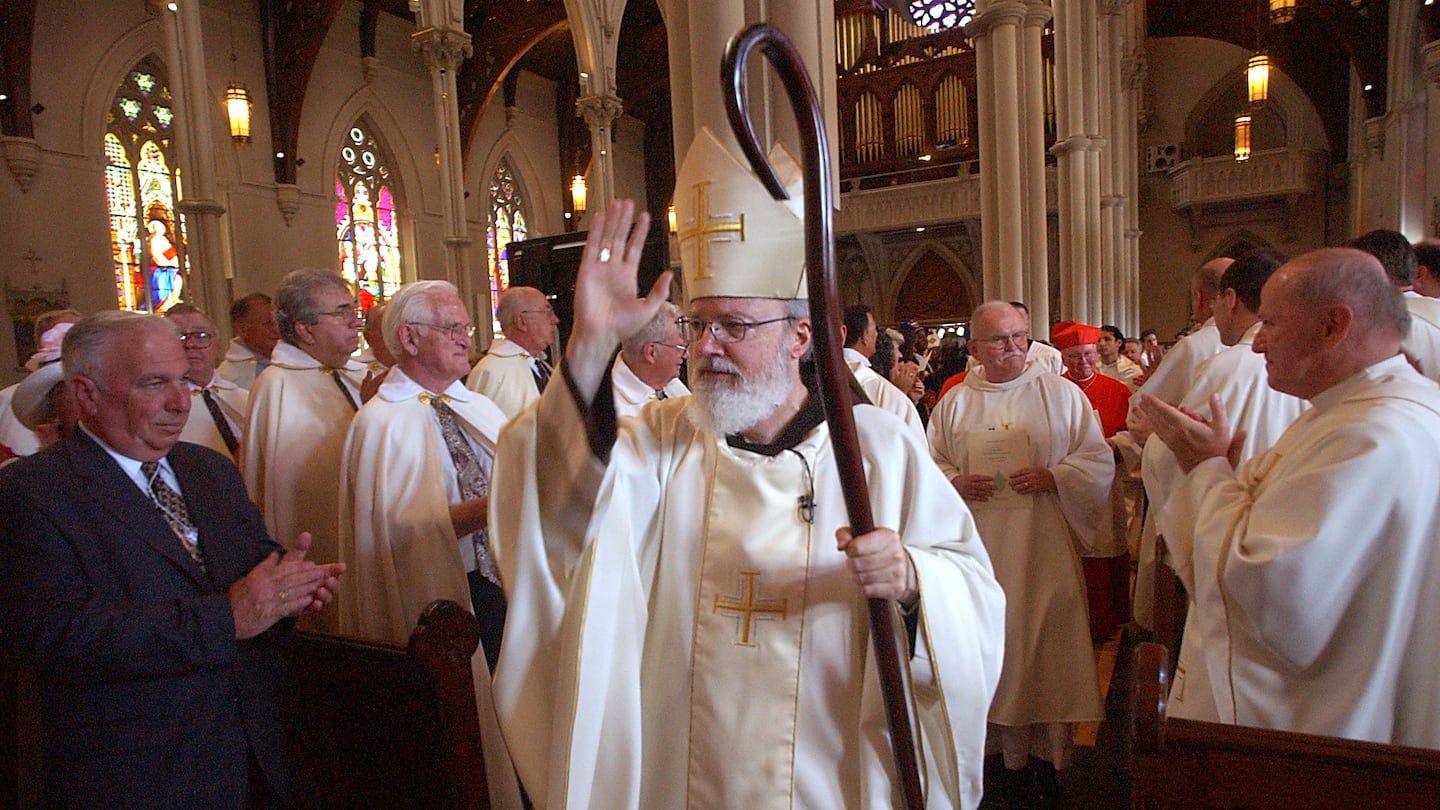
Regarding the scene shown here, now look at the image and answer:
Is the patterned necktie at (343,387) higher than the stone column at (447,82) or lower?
lower

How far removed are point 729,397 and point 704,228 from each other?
0.34m

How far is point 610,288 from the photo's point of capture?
4.74ft

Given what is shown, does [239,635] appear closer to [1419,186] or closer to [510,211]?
[1419,186]

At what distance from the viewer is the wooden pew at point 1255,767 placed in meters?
1.36

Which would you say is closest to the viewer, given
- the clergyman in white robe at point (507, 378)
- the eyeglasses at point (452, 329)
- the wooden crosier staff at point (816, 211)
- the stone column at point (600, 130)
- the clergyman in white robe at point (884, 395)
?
the wooden crosier staff at point (816, 211)

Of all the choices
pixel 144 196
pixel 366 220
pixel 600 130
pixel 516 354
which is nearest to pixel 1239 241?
pixel 600 130

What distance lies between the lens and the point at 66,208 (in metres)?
10.9

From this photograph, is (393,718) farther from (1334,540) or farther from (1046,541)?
(1046,541)

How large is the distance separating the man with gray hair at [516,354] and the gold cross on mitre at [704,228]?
2798 mm

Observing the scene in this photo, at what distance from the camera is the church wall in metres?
18.2

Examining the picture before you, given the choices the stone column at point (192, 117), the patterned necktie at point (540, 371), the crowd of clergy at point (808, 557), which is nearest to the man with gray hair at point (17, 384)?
the crowd of clergy at point (808, 557)

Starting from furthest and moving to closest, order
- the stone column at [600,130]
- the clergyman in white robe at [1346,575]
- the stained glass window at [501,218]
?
1. the stained glass window at [501,218]
2. the stone column at [600,130]
3. the clergyman in white robe at [1346,575]

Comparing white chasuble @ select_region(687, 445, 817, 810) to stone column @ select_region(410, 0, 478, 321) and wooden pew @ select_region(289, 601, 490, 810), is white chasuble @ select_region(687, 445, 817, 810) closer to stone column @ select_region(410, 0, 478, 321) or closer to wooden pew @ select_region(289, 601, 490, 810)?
wooden pew @ select_region(289, 601, 490, 810)

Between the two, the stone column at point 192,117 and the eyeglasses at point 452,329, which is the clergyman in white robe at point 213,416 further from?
the stone column at point 192,117
